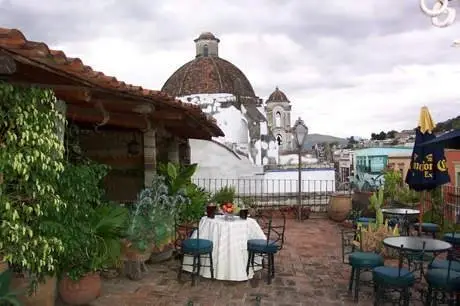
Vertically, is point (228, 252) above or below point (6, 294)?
below

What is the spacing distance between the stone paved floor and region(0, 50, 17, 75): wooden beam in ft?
10.4

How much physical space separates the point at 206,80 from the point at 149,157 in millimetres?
15363

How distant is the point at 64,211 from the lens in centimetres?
417

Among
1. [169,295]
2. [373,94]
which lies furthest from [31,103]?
[373,94]

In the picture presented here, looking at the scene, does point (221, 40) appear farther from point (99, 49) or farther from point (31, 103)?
point (31, 103)

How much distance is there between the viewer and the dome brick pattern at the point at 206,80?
2280 cm

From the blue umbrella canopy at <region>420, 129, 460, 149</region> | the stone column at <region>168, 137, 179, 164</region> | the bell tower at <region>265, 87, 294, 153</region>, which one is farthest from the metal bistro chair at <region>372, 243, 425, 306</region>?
the bell tower at <region>265, 87, 294, 153</region>

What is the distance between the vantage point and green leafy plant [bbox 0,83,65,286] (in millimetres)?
3420

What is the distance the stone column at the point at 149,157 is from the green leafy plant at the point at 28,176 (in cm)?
420

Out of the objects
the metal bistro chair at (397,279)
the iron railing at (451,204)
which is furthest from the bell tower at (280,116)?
the metal bistro chair at (397,279)

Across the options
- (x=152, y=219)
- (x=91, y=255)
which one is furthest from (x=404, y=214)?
(x=91, y=255)

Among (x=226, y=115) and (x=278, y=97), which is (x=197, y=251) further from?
(x=278, y=97)

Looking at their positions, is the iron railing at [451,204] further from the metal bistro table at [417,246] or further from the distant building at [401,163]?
the distant building at [401,163]

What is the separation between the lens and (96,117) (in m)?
6.06
